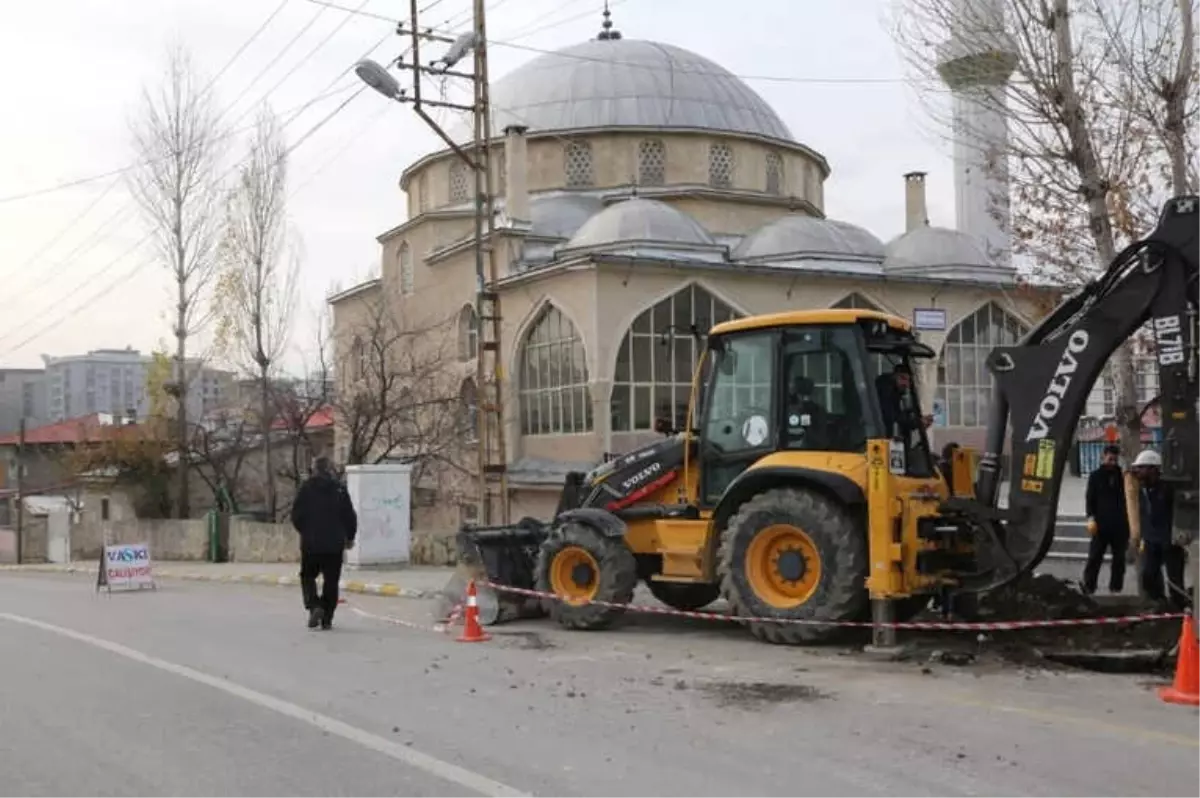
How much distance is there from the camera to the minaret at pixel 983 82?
14359mm

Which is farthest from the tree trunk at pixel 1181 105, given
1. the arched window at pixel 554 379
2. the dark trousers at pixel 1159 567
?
the arched window at pixel 554 379

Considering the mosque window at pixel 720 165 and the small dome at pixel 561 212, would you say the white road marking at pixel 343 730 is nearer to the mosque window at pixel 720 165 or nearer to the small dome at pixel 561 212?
the small dome at pixel 561 212

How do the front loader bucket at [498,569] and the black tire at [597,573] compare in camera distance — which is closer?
the black tire at [597,573]

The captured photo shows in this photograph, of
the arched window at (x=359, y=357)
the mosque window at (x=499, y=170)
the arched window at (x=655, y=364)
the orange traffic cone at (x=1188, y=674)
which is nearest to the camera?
the orange traffic cone at (x=1188, y=674)

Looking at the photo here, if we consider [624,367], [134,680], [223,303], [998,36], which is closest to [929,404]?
[624,367]

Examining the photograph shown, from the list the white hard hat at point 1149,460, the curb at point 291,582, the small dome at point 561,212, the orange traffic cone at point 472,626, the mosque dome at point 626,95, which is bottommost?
the curb at point 291,582

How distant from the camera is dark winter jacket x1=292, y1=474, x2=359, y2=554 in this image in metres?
12.0

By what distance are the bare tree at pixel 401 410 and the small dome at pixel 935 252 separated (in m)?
14.3

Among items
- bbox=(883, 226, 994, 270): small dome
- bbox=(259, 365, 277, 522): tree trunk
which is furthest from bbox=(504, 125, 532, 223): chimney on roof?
bbox=(883, 226, 994, 270): small dome

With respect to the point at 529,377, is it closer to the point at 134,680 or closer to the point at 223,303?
Answer: the point at 223,303

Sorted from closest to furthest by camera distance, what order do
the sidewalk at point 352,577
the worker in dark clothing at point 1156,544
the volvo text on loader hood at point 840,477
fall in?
the volvo text on loader hood at point 840,477 < the worker in dark clothing at point 1156,544 < the sidewalk at point 352,577

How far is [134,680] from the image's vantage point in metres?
9.12

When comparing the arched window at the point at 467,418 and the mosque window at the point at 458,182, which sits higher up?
the mosque window at the point at 458,182

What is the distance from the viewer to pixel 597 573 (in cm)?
1142
